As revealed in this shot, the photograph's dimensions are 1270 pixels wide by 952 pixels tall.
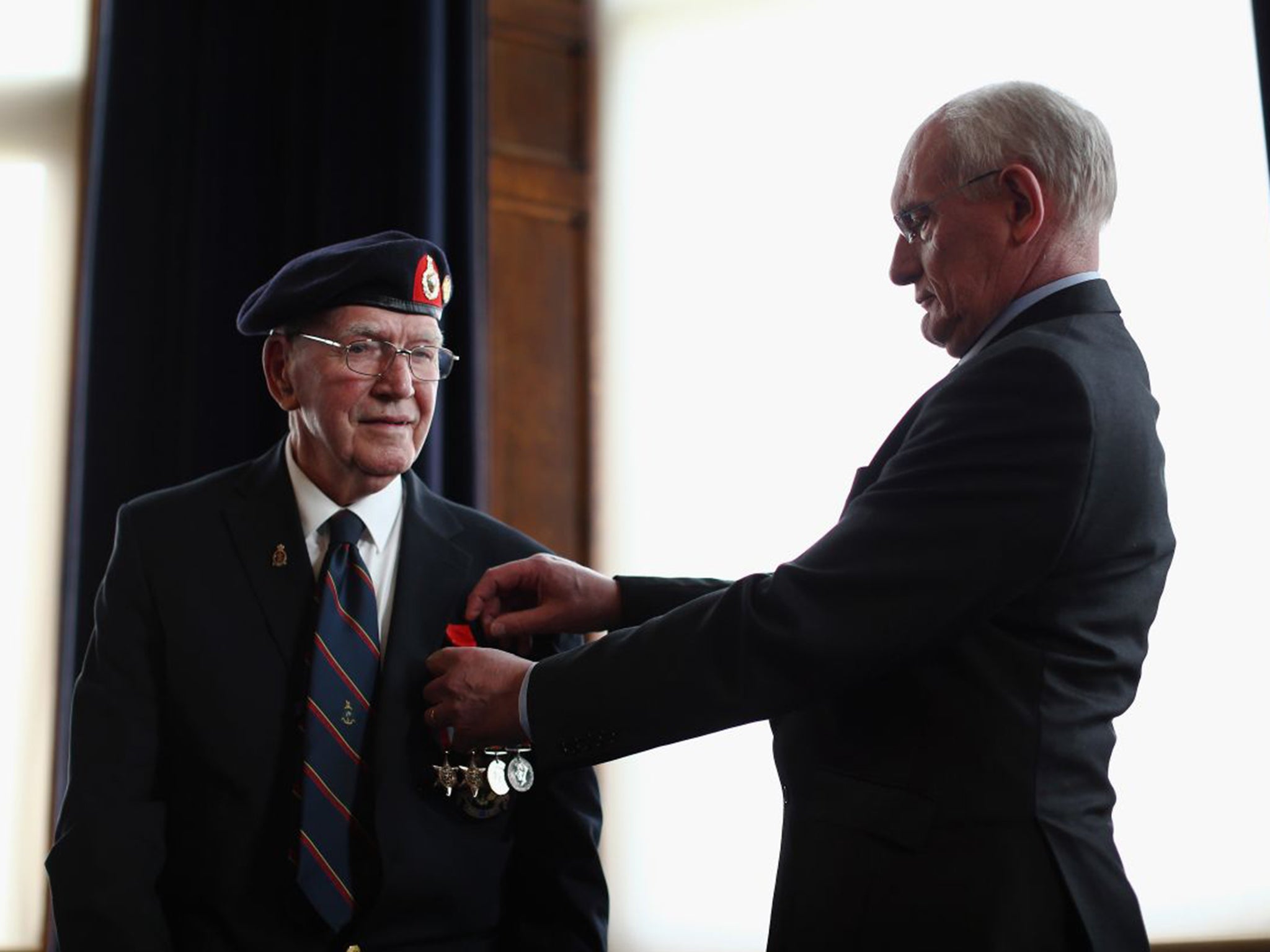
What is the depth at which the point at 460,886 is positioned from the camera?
1570 mm

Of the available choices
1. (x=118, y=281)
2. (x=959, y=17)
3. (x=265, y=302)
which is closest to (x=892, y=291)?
(x=959, y=17)

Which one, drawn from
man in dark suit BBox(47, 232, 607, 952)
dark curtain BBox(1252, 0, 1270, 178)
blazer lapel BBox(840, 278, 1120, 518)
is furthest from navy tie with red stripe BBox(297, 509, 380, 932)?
dark curtain BBox(1252, 0, 1270, 178)

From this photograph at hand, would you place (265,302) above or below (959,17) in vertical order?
below

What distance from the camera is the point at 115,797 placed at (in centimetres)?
151

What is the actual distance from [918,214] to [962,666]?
1.74ft

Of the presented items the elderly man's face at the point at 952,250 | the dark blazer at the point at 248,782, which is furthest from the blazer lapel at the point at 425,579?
the elderly man's face at the point at 952,250

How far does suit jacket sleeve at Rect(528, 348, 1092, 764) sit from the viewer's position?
4.24ft

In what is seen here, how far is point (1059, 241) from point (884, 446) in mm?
297

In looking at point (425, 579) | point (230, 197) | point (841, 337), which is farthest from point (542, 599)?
point (230, 197)

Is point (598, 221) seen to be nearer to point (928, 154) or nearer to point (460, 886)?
point (928, 154)

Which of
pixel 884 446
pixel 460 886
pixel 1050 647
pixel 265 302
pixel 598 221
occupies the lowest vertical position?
pixel 460 886

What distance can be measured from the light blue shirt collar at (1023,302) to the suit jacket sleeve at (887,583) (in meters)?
0.10

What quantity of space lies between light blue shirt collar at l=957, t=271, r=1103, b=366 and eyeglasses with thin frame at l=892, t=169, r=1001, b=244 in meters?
0.14

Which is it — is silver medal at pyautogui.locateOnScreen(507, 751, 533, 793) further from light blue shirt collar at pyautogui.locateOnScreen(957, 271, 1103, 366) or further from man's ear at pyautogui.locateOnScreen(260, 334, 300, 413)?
light blue shirt collar at pyautogui.locateOnScreen(957, 271, 1103, 366)
